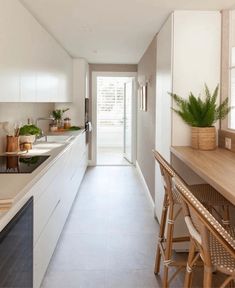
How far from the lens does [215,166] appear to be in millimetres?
2166

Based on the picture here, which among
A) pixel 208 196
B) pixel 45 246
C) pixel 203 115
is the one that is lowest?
pixel 45 246

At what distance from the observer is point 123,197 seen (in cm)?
480

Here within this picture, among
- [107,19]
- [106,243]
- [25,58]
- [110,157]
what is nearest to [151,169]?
[106,243]

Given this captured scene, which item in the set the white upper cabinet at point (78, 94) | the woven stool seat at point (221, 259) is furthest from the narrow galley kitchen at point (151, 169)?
the white upper cabinet at point (78, 94)

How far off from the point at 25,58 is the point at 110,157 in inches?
228

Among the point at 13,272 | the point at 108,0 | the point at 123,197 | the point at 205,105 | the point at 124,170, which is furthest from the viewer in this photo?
the point at 124,170

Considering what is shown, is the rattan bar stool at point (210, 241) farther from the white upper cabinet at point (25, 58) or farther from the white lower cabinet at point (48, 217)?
the white upper cabinet at point (25, 58)

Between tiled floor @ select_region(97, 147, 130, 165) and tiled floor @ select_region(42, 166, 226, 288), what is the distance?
2461 millimetres

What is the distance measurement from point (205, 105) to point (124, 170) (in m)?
4.03

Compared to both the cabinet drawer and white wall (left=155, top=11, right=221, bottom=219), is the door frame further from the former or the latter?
the cabinet drawer

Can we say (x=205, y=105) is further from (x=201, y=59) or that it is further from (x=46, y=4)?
(x=46, y=4)

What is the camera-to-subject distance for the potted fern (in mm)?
2877

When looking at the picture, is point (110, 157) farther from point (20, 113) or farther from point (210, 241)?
point (210, 241)

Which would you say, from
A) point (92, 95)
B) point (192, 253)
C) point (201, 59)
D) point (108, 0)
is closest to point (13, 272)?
point (192, 253)
